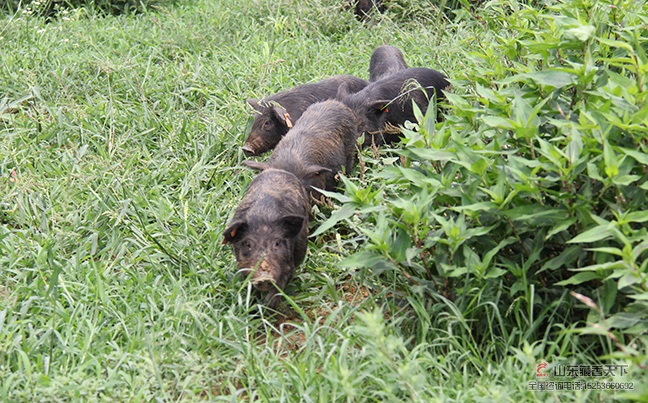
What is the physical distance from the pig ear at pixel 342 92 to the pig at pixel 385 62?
323 millimetres

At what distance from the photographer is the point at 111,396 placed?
397 cm

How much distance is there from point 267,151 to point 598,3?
305cm

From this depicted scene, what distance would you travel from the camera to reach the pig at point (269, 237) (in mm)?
4922

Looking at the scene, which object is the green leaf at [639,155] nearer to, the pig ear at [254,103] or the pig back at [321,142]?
the pig back at [321,142]

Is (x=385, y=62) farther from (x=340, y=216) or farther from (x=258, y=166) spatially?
(x=340, y=216)

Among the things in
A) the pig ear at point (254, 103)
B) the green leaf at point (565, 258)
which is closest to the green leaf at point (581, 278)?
the green leaf at point (565, 258)

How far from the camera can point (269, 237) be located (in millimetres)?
5066

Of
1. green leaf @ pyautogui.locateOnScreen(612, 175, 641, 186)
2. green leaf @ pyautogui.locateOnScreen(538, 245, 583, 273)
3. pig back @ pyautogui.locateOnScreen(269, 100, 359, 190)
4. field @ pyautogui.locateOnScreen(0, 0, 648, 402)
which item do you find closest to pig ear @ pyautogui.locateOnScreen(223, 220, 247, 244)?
field @ pyautogui.locateOnScreen(0, 0, 648, 402)

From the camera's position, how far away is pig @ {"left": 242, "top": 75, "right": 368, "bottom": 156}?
684cm

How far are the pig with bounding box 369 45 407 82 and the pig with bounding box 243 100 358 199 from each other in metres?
0.97

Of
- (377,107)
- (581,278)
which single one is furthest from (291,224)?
(377,107)

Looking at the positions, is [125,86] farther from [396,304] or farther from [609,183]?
[609,183]

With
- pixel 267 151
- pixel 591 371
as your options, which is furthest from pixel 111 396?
pixel 267 151

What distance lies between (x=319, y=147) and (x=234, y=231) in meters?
1.43
